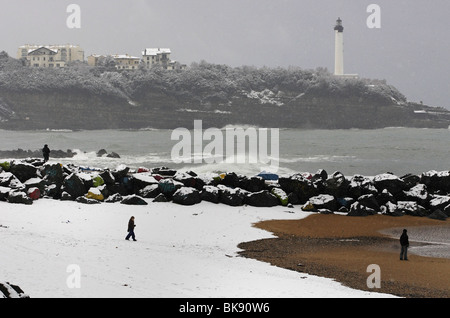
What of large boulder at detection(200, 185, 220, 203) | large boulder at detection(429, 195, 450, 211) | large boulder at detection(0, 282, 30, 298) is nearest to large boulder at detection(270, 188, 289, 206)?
large boulder at detection(200, 185, 220, 203)

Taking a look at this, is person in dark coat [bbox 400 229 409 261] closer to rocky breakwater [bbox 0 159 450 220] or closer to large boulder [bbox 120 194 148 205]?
rocky breakwater [bbox 0 159 450 220]

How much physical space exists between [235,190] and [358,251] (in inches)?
283

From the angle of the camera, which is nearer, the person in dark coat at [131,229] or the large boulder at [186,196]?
the person in dark coat at [131,229]

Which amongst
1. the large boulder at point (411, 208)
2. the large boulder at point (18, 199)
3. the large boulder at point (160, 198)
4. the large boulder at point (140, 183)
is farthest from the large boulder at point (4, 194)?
the large boulder at point (411, 208)

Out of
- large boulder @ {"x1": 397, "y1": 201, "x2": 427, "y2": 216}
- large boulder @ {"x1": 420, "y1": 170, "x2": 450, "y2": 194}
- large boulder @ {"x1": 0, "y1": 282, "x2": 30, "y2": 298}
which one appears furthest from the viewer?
large boulder @ {"x1": 420, "y1": 170, "x2": 450, "y2": 194}

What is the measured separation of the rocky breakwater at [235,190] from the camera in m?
21.8

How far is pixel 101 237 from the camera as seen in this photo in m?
16.3

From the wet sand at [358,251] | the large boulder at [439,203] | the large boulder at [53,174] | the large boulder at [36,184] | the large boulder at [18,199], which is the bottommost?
the wet sand at [358,251]

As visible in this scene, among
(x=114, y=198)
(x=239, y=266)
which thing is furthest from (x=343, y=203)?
(x=239, y=266)

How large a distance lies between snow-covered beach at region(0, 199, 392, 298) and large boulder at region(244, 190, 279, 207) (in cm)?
132

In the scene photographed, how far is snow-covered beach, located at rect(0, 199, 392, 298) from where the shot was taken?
10.7m

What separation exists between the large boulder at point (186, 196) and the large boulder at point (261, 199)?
2.13 metres

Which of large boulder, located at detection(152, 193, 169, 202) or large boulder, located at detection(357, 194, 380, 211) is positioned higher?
large boulder, located at detection(152, 193, 169, 202)

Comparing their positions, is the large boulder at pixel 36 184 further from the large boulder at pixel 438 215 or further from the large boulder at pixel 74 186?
the large boulder at pixel 438 215
